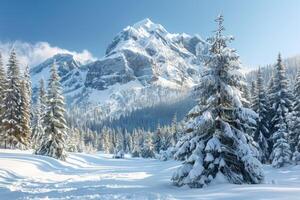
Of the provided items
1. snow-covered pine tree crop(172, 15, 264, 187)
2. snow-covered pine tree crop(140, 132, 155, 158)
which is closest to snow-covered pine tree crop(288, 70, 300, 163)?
snow-covered pine tree crop(172, 15, 264, 187)

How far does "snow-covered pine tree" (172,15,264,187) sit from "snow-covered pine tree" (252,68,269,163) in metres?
27.0

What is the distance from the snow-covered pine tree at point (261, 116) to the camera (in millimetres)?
47000

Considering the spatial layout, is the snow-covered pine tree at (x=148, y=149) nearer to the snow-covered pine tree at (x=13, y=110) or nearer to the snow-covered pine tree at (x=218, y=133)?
the snow-covered pine tree at (x=13, y=110)

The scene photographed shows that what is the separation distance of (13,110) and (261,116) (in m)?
32.8

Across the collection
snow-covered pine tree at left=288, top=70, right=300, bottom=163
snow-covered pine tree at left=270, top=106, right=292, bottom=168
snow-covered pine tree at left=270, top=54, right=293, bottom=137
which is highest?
snow-covered pine tree at left=270, top=54, right=293, bottom=137

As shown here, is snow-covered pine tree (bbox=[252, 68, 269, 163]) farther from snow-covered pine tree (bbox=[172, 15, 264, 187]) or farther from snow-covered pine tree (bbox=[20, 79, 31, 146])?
snow-covered pine tree (bbox=[20, 79, 31, 146])

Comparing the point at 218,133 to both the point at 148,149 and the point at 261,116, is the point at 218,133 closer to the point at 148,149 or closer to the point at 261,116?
the point at 261,116

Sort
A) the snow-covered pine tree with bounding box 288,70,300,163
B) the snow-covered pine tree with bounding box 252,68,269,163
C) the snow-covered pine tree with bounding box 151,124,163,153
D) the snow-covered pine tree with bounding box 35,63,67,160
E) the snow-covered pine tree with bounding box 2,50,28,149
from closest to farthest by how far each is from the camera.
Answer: the snow-covered pine tree with bounding box 288,70,300,163
the snow-covered pine tree with bounding box 35,63,67,160
the snow-covered pine tree with bounding box 252,68,269,163
the snow-covered pine tree with bounding box 2,50,28,149
the snow-covered pine tree with bounding box 151,124,163,153

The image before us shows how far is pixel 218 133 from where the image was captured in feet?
66.8

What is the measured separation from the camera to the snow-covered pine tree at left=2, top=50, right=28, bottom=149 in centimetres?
5106

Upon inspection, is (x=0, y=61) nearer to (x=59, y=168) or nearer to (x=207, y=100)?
(x=59, y=168)

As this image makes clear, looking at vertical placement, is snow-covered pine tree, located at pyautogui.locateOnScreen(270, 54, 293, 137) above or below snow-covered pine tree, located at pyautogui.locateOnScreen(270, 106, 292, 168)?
above

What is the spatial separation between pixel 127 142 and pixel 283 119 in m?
136

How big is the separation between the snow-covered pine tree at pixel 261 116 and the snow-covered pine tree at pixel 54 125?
24.0 metres
